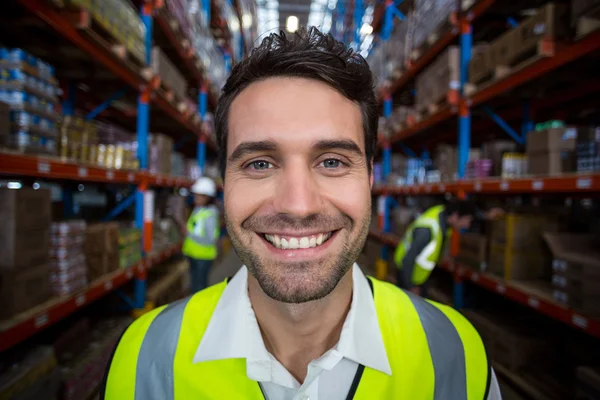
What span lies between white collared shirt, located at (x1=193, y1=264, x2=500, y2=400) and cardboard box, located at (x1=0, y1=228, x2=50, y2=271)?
A: 164 cm

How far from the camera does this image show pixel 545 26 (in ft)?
8.66

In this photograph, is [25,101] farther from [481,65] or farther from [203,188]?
[481,65]

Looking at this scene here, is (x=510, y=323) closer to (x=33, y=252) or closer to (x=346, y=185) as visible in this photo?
(x=346, y=185)

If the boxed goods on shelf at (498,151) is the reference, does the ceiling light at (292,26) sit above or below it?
above

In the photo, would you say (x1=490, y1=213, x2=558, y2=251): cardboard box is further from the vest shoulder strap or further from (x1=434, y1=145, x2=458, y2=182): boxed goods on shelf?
the vest shoulder strap

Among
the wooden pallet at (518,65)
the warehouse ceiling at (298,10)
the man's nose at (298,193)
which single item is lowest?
the man's nose at (298,193)

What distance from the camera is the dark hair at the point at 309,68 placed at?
118 centimetres

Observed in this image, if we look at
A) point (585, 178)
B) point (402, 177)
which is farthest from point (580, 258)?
point (402, 177)

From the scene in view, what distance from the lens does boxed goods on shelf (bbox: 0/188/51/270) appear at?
197 centimetres

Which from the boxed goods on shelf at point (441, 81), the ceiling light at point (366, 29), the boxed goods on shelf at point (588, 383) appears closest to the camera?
the boxed goods on shelf at point (588, 383)

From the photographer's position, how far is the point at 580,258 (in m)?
2.44

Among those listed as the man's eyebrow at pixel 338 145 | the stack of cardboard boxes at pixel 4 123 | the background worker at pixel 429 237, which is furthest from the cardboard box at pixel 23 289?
the background worker at pixel 429 237

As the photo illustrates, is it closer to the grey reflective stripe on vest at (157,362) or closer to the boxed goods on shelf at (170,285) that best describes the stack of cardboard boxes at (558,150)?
the grey reflective stripe on vest at (157,362)

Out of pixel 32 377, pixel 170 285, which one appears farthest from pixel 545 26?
pixel 170 285
